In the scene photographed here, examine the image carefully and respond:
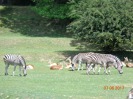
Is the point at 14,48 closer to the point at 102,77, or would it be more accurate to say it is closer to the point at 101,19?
the point at 101,19

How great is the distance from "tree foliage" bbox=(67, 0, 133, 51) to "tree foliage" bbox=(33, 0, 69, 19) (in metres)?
11.5

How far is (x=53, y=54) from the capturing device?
4491cm

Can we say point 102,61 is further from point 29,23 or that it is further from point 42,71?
point 29,23

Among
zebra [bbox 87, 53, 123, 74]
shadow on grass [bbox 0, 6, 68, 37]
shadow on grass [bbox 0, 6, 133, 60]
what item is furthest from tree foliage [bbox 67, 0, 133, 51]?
shadow on grass [bbox 0, 6, 68, 37]

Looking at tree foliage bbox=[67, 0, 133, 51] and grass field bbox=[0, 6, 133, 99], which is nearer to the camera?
grass field bbox=[0, 6, 133, 99]

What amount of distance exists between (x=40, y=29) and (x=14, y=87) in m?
36.0

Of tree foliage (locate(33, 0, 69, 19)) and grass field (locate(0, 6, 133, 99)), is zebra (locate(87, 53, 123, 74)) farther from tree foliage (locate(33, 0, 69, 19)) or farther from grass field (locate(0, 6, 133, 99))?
tree foliage (locate(33, 0, 69, 19))

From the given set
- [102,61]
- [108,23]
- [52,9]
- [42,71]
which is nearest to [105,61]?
[102,61]

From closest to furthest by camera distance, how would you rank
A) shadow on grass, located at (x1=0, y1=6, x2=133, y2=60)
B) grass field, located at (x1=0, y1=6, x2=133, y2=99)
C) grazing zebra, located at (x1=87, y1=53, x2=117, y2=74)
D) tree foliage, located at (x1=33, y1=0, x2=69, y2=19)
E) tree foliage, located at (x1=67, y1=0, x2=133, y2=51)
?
grass field, located at (x1=0, y1=6, x2=133, y2=99)
grazing zebra, located at (x1=87, y1=53, x2=117, y2=74)
tree foliage, located at (x1=67, y1=0, x2=133, y2=51)
tree foliage, located at (x1=33, y1=0, x2=69, y2=19)
shadow on grass, located at (x1=0, y1=6, x2=133, y2=60)

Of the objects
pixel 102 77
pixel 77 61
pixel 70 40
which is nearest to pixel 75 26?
pixel 70 40

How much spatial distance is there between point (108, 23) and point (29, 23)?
1824 centimetres

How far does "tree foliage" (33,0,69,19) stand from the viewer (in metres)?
56.9

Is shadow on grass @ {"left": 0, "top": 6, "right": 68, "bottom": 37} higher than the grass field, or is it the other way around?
shadow on grass @ {"left": 0, "top": 6, "right": 68, "bottom": 37}

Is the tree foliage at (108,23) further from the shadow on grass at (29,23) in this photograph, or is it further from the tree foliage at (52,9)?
the shadow on grass at (29,23)
